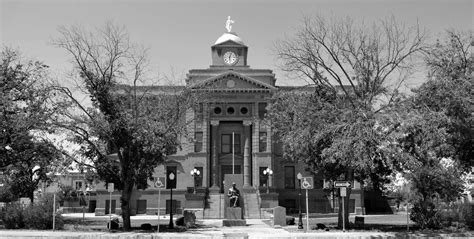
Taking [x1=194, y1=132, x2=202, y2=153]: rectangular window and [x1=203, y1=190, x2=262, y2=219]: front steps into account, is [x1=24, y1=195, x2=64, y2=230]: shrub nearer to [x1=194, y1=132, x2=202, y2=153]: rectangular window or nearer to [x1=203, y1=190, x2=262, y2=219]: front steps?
[x1=203, y1=190, x2=262, y2=219]: front steps

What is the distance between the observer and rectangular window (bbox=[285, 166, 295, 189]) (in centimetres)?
6175

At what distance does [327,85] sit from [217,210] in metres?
27.0

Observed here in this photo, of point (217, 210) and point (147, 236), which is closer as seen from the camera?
point (147, 236)

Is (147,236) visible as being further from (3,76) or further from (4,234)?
(3,76)

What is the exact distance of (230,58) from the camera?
66.3 meters

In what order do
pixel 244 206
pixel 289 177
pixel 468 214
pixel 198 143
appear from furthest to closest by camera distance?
1. pixel 289 177
2. pixel 198 143
3. pixel 244 206
4. pixel 468 214

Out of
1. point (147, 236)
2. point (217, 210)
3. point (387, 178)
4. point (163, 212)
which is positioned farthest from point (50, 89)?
point (163, 212)

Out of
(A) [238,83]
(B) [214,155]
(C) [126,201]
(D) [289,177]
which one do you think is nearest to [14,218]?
(C) [126,201]

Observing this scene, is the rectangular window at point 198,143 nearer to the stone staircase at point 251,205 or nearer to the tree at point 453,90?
the stone staircase at point 251,205

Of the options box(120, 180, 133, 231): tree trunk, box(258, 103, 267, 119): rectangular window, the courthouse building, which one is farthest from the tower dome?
box(120, 180, 133, 231): tree trunk

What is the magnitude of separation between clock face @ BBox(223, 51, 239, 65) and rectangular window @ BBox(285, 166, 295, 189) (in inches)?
599

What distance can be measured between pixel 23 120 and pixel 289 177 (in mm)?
40104

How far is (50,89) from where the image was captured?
26688mm

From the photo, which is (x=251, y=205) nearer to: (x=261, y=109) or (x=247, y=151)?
(x=247, y=151)
